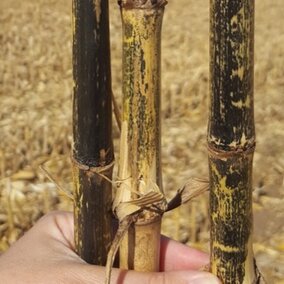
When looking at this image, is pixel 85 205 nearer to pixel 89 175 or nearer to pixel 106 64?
pixel 89 175

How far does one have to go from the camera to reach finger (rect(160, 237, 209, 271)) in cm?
157

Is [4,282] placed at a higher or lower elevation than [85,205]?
lower

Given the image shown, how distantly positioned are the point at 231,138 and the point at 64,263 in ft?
1.40

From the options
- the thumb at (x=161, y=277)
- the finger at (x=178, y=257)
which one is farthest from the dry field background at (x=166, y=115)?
the thumb at (x=161, y=277)

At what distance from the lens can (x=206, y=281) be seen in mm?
1275

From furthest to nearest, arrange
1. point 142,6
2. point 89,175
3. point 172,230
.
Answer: point 172,230 < point 89,175 < point 142,6

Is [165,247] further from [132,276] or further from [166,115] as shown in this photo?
[166,115]

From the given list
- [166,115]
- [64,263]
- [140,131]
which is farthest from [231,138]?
[166,115]

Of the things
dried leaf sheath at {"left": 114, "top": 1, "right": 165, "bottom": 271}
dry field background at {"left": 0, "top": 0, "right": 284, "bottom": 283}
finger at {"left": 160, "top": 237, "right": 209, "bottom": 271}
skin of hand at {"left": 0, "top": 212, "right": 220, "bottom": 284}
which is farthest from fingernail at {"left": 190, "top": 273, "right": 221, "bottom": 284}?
dry field background at {"left": 0, "top": 0, "right": 284, "bottom": 283}

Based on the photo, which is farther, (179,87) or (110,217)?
(179,87)

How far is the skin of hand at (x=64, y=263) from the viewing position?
1337 mm

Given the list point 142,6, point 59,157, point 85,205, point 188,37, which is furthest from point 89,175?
point 188,37

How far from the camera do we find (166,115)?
13.5ft

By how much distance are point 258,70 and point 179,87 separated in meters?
0.51
